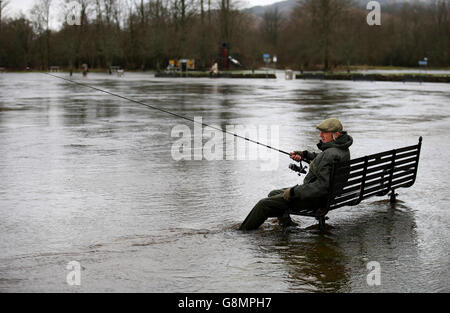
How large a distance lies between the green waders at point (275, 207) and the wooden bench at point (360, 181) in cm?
9

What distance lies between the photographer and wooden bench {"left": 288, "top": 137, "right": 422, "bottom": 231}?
709cm

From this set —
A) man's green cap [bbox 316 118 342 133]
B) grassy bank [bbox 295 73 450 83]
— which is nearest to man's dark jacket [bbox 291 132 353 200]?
man's green cap [bbox 316 118 342 133]

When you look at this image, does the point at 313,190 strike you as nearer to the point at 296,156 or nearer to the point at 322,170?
the point at 322,170

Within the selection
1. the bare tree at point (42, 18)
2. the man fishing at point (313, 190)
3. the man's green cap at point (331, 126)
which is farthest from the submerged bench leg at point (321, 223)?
the bare tree at point (42, 18)

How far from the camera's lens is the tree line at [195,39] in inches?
3118

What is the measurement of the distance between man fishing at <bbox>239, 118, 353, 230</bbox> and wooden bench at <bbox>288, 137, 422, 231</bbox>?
0.29 feet

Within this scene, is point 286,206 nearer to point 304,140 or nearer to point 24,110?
point 304,140

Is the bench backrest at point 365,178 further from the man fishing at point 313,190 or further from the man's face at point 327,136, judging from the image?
the man's face at point 327,136

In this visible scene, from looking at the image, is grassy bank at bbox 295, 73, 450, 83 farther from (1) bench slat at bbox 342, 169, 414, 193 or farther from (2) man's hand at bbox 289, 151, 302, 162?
(2) man's hand at bbox 289, 151, 302, 162

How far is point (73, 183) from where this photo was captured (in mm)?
10133

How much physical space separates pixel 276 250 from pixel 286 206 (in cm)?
72

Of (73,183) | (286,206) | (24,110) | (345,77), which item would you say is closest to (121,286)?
(286,206)

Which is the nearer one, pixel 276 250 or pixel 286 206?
pixel 276 250
